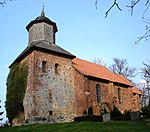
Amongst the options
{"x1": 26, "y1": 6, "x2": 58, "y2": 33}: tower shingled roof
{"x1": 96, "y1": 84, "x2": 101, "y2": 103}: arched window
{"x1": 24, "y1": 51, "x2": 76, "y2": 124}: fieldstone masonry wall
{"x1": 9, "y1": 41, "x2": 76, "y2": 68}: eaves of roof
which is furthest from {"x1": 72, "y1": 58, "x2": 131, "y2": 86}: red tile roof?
{"x1": 26, "y1": 6, "x2": 58, "y2": 33}: tower shingled roof

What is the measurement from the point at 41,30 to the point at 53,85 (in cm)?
698

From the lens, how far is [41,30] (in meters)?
27.4

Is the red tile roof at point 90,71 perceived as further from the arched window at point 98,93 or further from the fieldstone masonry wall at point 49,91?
the fieldstone masonry wall at point 49,91

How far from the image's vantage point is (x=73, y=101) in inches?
1027

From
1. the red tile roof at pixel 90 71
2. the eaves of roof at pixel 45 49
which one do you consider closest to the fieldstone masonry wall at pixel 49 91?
the eaves of roof at pixel 45 49

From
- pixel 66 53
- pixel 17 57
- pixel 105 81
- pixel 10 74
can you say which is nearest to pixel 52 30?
pixel 66 53

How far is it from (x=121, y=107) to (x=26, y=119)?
589 inches

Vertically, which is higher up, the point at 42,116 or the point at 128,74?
the point at 128,74

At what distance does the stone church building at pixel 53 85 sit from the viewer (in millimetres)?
23328

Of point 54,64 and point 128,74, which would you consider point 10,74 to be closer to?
point 54,64

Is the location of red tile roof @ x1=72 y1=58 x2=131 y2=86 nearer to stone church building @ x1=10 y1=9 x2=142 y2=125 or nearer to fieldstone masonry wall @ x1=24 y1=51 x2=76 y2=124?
stone church building @ x1=10 y1=9 x2=142 y2=125

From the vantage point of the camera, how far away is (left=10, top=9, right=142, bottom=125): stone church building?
2333 cm

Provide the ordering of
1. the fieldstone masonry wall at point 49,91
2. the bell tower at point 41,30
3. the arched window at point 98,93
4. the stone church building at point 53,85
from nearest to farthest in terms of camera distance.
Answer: the fieldstone masonry wall at point 49,91 → the stone church building at point 53,85 → the bell tower at point 41,30 → the arched window at point 98,93

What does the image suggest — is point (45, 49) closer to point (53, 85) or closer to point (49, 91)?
point (53, 85)
